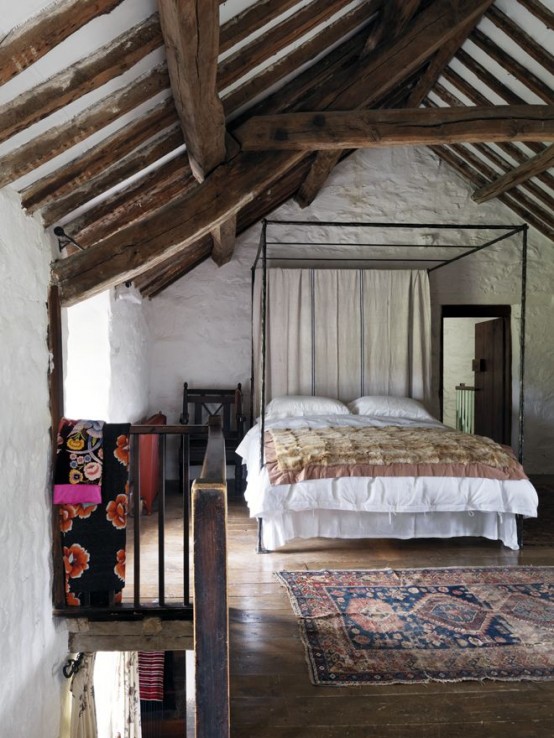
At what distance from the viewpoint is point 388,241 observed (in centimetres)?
629

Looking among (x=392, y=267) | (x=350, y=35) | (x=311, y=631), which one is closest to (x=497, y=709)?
(x=311, y=631)

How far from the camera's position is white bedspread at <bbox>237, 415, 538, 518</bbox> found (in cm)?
363

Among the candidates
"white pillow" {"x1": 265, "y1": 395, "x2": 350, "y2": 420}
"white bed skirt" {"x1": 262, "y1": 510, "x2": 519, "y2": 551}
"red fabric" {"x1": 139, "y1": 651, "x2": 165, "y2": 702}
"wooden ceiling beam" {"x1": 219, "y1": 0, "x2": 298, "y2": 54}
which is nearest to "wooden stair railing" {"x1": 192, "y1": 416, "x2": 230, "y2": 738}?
"wooden ceiling beam" {"x1": 219, "y1": 0, "x2": 298, "y2": 54}

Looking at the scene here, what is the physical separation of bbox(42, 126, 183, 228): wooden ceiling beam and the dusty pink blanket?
6.47 feet

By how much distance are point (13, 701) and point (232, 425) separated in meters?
4.07

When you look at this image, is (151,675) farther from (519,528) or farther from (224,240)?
(224,240)

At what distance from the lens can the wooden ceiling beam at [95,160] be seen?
232 centimetres

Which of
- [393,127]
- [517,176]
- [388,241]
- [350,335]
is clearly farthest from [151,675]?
[517,176]

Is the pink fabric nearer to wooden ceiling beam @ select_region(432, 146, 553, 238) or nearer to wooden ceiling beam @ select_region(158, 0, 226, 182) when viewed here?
wooden ceiling beam @ select_region(158, 0, 226, 182)

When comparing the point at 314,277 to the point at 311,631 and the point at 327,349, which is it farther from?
the point at 311,631

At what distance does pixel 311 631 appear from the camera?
277 cm

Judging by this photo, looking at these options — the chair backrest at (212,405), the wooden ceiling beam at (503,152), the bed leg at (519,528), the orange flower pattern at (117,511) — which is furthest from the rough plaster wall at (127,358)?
the wooden ceiling beam at (503,152)

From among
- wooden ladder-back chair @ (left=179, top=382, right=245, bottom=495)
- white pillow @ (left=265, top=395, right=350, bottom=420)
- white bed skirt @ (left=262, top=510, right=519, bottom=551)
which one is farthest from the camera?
wooden ladder-back chair @ (left=179, top=382, right=245, bottom=495)

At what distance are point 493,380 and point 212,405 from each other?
328cm
